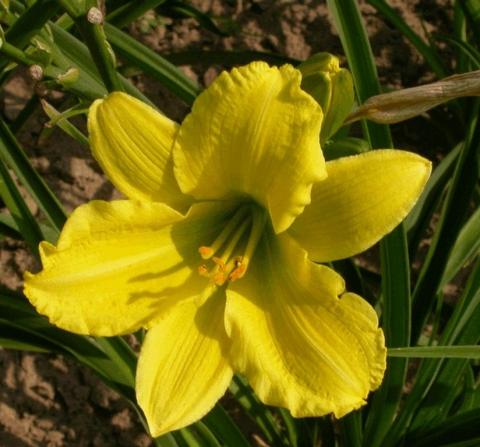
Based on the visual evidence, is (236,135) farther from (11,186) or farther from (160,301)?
(11,186)

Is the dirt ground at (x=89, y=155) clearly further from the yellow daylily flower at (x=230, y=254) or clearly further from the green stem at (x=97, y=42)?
the yellow daylily flower at (x=230, y=254)

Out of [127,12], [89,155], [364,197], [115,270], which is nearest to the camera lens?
[364,197]

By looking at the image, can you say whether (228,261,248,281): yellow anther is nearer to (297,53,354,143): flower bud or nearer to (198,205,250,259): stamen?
(198,205,250,259): stamen

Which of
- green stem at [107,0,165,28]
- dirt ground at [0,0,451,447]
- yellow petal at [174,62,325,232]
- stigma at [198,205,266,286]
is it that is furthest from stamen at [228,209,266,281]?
dirt ground at [0,0,451,447]

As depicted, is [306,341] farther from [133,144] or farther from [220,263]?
[133,144]

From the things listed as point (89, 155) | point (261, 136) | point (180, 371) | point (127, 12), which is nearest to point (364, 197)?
point (261, 136)

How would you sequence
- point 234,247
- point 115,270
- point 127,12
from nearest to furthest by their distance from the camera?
point 115,270 < point 234,247 < point 127,12
